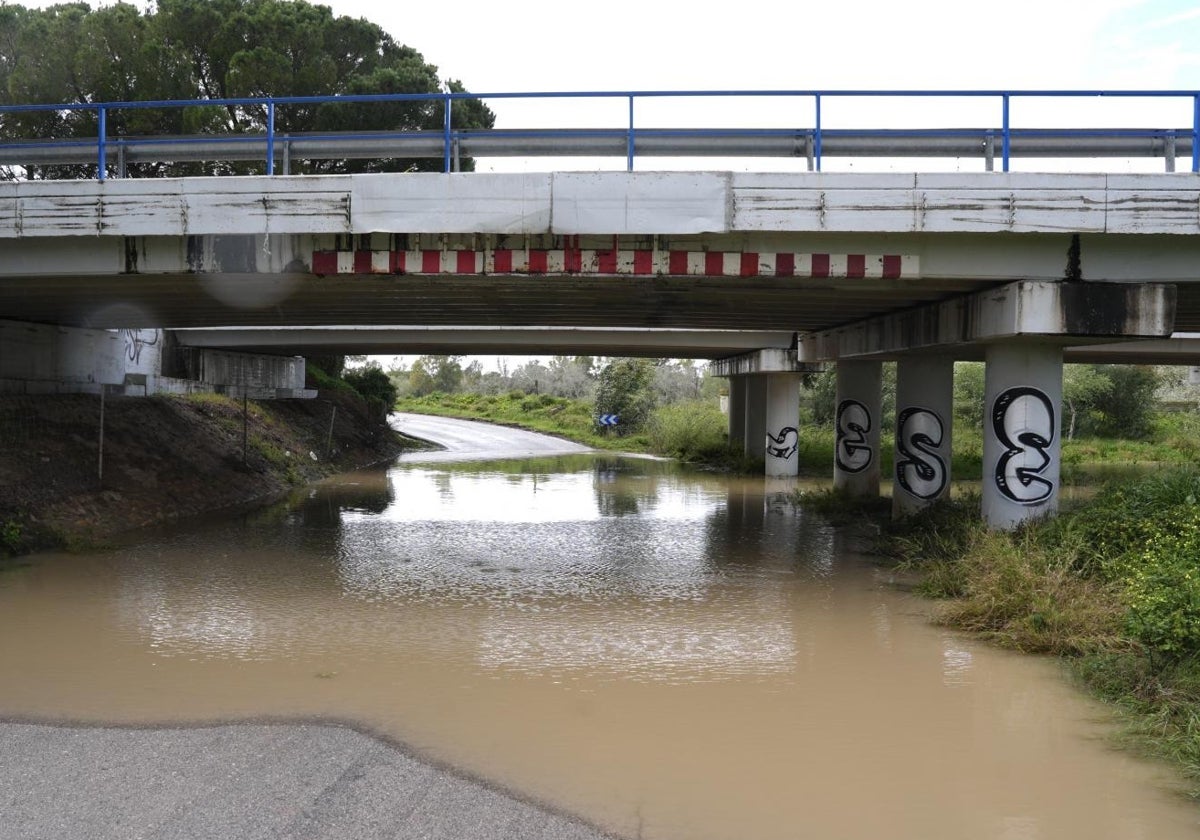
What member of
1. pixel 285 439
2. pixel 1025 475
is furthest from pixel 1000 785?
pixel 285 439

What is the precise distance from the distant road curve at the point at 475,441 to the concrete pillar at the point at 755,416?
11033mm

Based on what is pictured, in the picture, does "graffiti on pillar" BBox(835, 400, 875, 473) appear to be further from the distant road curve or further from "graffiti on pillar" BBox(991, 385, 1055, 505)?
the distant road curve

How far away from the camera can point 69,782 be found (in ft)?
19.2

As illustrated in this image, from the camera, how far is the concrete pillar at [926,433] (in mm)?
16359

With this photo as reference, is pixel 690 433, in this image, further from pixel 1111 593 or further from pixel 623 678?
pixel 623 678

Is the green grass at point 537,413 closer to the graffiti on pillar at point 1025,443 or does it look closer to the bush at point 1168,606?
the graffiti on pillar at point 1025,443

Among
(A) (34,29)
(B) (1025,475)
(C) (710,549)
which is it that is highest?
(A) (34,29)

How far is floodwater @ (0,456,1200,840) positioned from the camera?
5910 millimetres

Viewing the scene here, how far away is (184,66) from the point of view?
32219 mm

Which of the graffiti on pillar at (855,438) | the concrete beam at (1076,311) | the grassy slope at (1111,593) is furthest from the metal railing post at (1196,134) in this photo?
the graffiti on pillar at (855,438)

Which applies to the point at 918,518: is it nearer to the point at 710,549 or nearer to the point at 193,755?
the point at 710,549

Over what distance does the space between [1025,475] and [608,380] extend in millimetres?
40890

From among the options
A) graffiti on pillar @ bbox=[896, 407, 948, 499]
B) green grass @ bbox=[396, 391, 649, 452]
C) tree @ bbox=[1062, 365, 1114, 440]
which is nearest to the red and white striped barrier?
graffiti on pillar @ bbox=[896, 407, 948, 499]

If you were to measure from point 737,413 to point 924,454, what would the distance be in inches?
819
